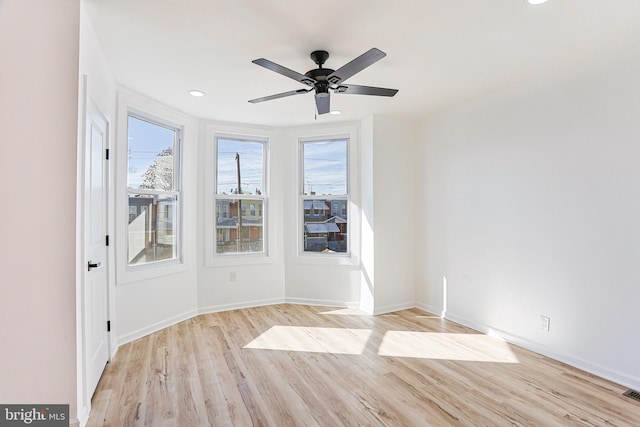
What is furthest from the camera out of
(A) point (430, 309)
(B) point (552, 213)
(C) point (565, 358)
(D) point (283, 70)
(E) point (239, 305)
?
(E) point (239, 305)

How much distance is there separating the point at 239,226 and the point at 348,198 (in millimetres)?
1596

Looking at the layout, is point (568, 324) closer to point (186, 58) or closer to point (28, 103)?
point (186, 58)

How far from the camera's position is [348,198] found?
4.55 m

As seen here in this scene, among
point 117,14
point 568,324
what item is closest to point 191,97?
point 117,14

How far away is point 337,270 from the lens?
4.53 metres

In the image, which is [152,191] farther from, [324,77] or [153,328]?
[324,77]

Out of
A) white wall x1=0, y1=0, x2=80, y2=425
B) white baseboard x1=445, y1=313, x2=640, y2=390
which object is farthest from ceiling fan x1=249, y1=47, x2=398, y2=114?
white baseboard x1=445, y1=313, x2=640, y2=390

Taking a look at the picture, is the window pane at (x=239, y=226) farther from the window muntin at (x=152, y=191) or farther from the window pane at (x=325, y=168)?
the window pane at (x=325, y=168)

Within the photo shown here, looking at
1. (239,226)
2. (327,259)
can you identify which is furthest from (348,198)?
(239,226)

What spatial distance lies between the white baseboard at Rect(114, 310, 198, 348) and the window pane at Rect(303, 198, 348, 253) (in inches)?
69.6

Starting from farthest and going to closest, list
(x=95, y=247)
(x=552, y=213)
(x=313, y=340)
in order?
(x=313, y=340), (x=552, y=213), (x=95, y=247)

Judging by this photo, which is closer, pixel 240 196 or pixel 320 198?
pixel 240 196

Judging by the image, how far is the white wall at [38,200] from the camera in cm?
155

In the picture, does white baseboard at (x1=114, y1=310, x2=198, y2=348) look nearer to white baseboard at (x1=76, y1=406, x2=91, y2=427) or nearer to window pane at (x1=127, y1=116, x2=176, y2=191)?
white baseboard at (x1=76, y1=406, x2=91, y2=427)
